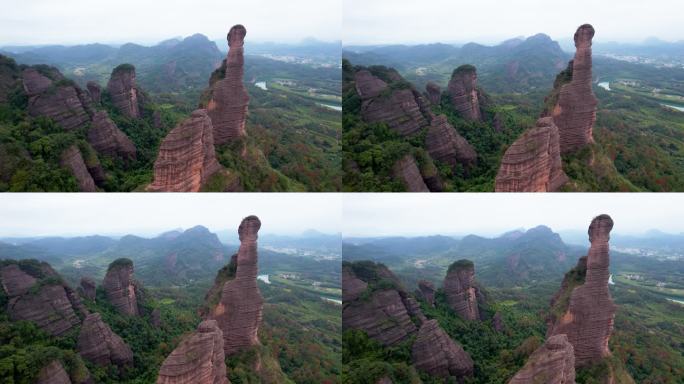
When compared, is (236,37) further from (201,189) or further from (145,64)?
(145,64)

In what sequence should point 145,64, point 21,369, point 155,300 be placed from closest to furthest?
1. point 21,369
2. point 155,300
3. point 145,64

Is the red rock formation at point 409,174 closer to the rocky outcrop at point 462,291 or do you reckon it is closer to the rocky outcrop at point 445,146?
the rocky outcrop at point 445,146

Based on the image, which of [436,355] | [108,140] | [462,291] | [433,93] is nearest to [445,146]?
[433,93]

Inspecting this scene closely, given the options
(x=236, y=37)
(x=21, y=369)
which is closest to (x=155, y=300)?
(x=21, y=369)

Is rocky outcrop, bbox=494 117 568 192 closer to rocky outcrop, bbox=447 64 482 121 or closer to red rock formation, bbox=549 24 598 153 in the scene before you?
red rock formation, bbox=549 24 598 153

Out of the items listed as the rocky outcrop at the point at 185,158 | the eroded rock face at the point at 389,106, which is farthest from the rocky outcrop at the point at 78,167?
the eroded rock face at the point at 389,106

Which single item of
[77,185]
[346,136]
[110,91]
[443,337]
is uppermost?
[110,91]
